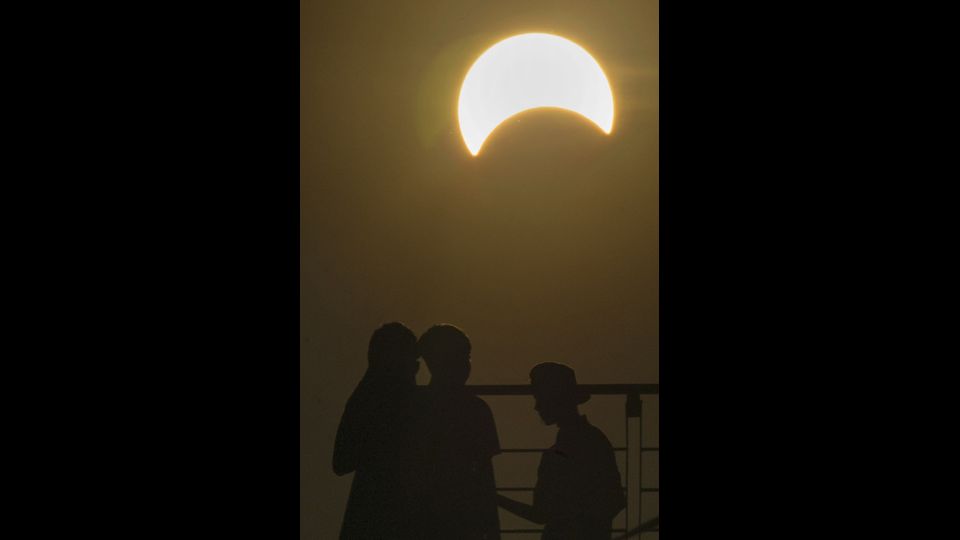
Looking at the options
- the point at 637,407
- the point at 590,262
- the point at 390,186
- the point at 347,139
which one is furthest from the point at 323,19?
the point at 637,407

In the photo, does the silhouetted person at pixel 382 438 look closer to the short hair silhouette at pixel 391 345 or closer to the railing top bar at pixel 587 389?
the short hair silhouette at pixel 391 345

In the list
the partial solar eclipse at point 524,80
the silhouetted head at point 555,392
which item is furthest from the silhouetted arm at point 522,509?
the partial solar eclipse at point 524,80

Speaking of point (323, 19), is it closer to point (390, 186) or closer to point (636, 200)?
point (390, 186)

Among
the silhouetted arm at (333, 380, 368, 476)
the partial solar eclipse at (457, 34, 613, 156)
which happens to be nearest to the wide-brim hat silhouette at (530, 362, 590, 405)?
the silhouetted arm at (333, 380, 368, 476)

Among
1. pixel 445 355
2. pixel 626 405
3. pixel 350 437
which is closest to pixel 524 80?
pixel 445 355

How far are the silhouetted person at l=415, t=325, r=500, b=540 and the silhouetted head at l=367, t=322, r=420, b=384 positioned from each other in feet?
0.08

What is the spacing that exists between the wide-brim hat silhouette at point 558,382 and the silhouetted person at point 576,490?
2.3 inches

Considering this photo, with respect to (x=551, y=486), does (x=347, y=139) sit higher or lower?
higher

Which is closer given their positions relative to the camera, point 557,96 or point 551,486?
point 551,486

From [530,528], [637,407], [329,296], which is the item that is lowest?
[530,528]

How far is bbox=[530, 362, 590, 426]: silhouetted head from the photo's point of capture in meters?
1.66

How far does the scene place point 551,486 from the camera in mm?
1625

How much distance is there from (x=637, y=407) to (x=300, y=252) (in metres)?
0.72

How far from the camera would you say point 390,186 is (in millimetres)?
1688
